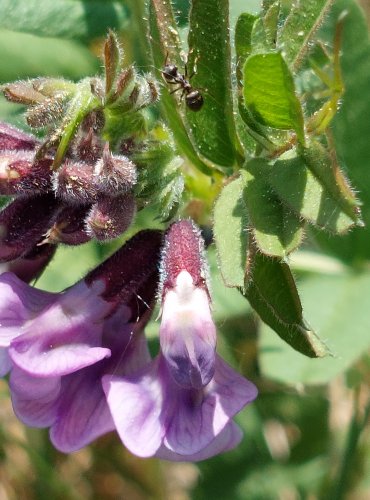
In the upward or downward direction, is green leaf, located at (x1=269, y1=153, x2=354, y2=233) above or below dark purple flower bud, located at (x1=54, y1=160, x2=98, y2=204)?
below

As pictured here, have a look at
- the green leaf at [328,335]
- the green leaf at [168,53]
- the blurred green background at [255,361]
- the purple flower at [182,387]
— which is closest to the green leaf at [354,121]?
the blurred green background at [255,361]

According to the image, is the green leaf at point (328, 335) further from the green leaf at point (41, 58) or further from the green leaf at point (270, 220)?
the green leaf at point (41, 58)

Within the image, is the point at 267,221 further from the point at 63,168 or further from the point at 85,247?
the point at 85,247

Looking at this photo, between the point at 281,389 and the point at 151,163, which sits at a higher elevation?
the point at 151,163

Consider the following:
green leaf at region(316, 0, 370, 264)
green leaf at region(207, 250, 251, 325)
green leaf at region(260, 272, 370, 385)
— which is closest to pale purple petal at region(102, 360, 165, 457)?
green leaf at region(260, 272, 370, 385)

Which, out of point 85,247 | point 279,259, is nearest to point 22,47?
point 85,247

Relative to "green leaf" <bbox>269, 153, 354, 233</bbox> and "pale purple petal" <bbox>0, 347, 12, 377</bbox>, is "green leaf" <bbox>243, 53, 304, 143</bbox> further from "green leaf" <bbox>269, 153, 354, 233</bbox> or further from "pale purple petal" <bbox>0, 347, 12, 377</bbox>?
"pale purple petal" <bbox>0, 347, 12, 377</bbox>
